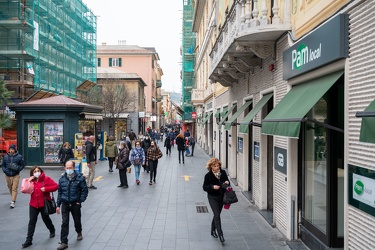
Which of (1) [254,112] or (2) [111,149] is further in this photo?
(2) [111,149]

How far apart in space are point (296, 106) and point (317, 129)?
38.0 inches

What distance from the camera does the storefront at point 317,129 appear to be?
5746mm

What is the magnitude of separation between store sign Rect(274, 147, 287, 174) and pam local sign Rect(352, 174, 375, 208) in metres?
3.05

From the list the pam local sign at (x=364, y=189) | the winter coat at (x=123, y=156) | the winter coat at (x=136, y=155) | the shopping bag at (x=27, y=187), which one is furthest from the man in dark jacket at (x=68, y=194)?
the winter coat at (x=136, y=155)

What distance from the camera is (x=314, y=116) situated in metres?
7.16

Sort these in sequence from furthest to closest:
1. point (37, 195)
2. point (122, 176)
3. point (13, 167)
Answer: point (122, 176), point (13, 167), point (37, 195)

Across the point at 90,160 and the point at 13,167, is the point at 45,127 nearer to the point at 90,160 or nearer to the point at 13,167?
the point at 90,160

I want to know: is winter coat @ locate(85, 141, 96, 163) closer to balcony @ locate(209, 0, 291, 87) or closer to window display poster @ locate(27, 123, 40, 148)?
balcony @ locate(209, 0, 291, 87)

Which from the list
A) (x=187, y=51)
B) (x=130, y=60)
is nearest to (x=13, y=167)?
(x=187, y=51)

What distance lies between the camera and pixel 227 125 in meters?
12.9

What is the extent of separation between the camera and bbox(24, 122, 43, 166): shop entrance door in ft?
62.5

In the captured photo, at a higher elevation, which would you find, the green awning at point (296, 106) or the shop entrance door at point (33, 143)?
the green awning at point (296, 106)

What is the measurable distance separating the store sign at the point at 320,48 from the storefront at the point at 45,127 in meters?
13.4

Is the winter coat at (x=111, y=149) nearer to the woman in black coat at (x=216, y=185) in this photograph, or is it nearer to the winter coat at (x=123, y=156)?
the winter coat at (x=123, y=156)
